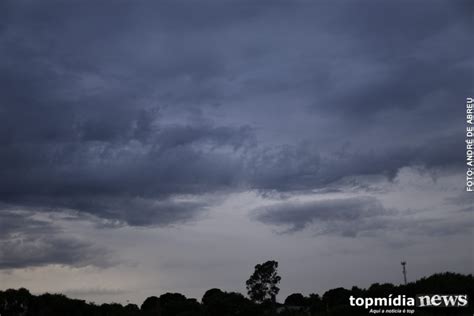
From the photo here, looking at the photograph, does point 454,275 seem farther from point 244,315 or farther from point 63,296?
point 63,296

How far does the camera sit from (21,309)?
70.7 m

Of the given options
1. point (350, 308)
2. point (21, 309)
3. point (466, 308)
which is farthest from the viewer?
point (21, 309)

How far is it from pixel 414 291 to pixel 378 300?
2.78 m

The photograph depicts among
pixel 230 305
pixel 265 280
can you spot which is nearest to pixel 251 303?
pixel 230 305

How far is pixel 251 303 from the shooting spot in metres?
59.2

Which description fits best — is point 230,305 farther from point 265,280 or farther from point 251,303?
point 265,280

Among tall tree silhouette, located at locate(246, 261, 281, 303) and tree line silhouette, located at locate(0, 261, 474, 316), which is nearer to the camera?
tree line silhouette, located at locate(0, 261, 474, 316)

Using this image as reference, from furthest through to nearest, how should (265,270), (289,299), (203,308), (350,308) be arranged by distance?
1. (289,299)
2. (265,270)
3. (203,308)
4. (350,308)

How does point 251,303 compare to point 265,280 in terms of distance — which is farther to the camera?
point 265,280

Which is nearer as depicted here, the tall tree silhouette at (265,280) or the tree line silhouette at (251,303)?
the tree line silhouette at (251,303)

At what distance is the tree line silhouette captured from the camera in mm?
39906

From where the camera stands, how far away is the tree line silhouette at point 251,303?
39906 mm

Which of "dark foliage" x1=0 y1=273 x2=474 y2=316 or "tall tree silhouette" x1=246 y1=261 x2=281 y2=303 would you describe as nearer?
"dark foliage" x1=0 y1=273 x2=474 y2=316

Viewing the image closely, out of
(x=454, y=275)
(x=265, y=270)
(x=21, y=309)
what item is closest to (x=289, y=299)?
(x=265, y=270)
